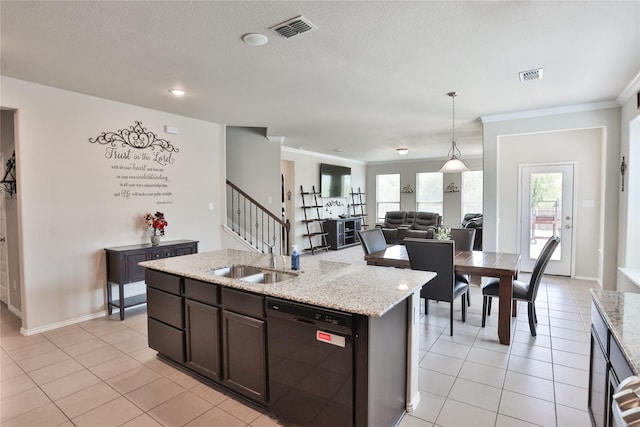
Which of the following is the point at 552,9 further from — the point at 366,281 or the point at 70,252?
the point at 70,252

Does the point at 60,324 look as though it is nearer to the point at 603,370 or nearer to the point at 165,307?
the point at 165,307

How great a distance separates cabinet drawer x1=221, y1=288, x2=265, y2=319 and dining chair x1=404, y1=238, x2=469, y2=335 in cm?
184

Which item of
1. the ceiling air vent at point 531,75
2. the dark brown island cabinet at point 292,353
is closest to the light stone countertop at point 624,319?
the dark brown island cabinet at point 292,353

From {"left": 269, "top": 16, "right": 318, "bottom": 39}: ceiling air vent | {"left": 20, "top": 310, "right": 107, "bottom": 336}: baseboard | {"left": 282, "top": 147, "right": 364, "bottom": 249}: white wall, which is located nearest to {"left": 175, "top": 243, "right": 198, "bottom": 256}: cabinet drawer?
{"left": 20, "top": 310, "right": 107, "bottom": 336}: baseboard

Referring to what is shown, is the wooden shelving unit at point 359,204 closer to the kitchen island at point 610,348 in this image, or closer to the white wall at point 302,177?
the white wall at point 302,177

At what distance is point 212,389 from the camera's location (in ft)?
8.19

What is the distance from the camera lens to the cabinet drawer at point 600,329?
157 cm

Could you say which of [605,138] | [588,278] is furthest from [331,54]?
[588,278]

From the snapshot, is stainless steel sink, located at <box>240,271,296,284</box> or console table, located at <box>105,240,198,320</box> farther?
console table, located at <box>105,240,198,320</box>

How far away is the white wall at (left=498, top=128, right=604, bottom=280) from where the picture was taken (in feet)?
17.9

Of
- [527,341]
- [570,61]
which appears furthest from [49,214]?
[570,61]

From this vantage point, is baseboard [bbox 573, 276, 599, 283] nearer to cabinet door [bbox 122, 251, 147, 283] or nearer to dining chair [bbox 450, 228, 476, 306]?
dining chair [bbox 450, 228, 476, 306]

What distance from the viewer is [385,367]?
6.20ft

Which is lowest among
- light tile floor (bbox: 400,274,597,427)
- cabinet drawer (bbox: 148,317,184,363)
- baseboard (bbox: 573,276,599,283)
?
light tile floor (bbox: 400,274,597,427)
